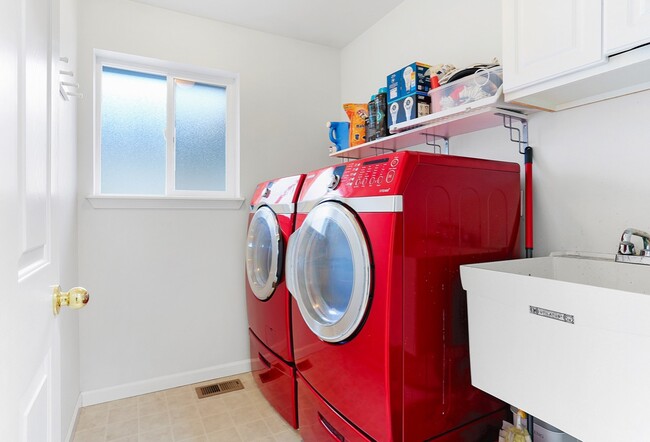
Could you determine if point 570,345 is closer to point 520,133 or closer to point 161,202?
point 520,133

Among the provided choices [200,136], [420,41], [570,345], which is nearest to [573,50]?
[570,345]

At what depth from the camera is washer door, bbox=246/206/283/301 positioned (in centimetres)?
201

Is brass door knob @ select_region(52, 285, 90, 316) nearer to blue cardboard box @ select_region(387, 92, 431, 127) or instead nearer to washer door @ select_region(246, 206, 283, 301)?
washer door @ select_region(246, 206, 283, 301)

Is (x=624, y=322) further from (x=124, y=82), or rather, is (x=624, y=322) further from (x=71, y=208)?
(x=124, y=82)

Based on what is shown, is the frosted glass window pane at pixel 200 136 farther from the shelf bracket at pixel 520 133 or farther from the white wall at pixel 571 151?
the shelf bracket at pixel 520 133

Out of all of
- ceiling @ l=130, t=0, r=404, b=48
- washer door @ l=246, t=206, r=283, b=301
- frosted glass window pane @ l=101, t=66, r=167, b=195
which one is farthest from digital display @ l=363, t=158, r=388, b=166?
frosted glass window pane @ l=101, t=66, r=167, b=195

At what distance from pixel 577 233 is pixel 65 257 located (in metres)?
2.50

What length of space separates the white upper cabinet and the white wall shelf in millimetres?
128

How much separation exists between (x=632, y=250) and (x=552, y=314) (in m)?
0.45

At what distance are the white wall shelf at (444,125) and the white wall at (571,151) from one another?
0.09 metres

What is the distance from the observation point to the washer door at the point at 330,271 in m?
1.33

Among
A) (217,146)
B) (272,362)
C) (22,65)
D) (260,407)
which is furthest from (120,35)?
(260,407)

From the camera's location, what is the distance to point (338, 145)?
2.71 metres

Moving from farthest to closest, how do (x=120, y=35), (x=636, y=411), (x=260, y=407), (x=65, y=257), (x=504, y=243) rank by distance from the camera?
(x=120, y=35)
(x=260, y=407)
(x=65, y=257)
(x=504, y=243)
(x=636, y=411)
